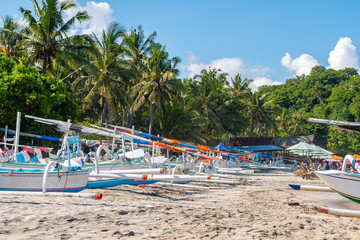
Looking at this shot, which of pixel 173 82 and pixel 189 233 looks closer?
pixel 189 233

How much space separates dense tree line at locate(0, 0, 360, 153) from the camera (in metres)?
20.0

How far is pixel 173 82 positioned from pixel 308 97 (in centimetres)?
6054

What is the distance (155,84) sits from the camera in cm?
2989

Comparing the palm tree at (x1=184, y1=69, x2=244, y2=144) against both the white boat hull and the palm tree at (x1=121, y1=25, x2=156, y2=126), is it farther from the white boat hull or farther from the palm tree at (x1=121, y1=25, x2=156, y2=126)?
the white boat hull

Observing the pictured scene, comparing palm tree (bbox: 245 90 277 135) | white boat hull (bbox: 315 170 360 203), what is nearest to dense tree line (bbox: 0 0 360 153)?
palm tree (bbox: 245 90 277 135)

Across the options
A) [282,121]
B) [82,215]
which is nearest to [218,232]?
[82,215]

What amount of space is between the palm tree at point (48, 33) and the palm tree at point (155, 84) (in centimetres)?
824

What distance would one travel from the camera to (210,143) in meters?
38.3

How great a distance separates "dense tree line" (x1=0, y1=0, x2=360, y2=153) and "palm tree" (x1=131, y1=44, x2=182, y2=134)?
9 centimetres

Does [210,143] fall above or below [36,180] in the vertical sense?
above

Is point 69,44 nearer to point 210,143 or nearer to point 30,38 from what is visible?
point 30,38

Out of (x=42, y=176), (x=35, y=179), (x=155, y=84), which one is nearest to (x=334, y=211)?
(x=42, y=176)

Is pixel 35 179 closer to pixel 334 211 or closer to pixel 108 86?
pixel 334 211

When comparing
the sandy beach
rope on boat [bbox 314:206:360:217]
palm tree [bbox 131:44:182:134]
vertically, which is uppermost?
palm tree [bbox 131:44:182:134]
